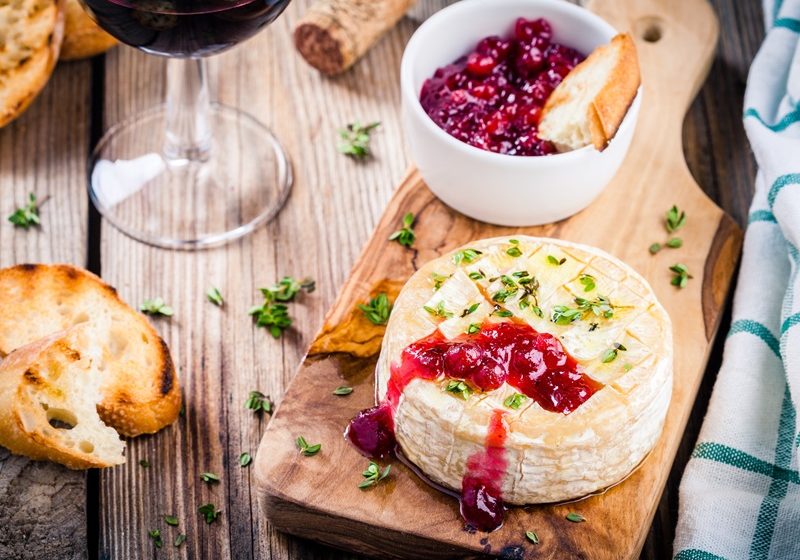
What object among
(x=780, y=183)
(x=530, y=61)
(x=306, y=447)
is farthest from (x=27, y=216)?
(x=780, y=183)

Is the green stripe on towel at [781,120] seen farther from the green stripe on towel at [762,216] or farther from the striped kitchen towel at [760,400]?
the green stripe on towel at [762,216]

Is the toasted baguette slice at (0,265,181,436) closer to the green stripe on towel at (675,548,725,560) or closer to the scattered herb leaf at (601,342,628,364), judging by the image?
the scattered herb leaf at (601,342,628,364)

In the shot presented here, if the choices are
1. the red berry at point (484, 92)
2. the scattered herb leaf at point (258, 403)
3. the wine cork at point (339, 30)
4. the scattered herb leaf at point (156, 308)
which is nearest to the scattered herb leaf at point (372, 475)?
the scattered herb leaf at point (258, 403)

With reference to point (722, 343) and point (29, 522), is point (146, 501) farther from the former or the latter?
point (722, 343)

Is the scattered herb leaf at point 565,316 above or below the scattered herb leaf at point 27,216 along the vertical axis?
above

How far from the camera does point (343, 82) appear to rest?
411cm

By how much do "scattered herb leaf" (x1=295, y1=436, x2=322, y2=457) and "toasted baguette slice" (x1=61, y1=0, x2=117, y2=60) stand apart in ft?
6.19

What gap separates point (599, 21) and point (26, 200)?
2.09 metres

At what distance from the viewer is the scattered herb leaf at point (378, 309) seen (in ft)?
10.4

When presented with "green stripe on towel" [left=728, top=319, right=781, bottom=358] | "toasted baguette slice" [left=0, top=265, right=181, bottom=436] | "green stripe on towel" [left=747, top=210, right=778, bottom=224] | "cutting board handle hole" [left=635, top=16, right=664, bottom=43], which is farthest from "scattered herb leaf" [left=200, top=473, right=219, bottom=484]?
"cutting board handle hole" [left=635, top=16, right=664, bottom=43]

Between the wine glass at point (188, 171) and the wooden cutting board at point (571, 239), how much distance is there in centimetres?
58

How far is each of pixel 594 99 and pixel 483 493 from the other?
1238mm

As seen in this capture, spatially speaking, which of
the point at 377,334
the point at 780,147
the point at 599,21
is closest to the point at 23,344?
the point at 377,334

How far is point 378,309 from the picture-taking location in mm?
3186
